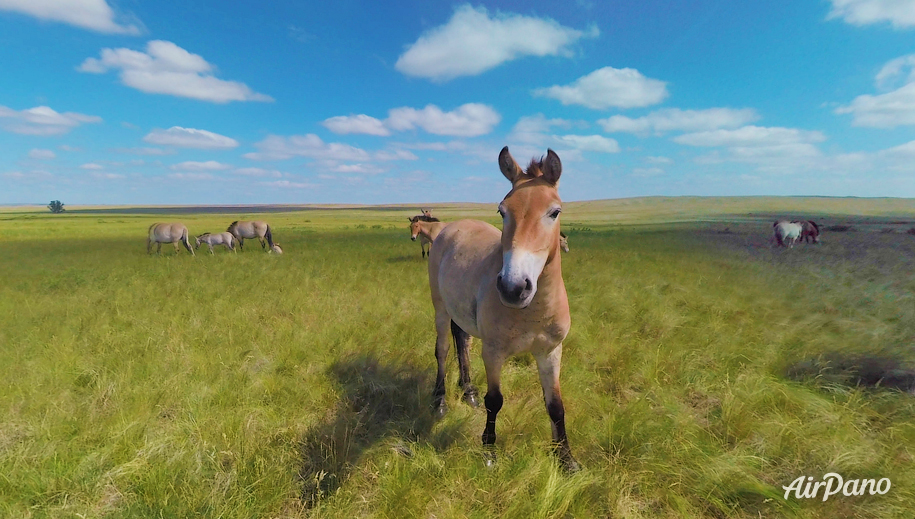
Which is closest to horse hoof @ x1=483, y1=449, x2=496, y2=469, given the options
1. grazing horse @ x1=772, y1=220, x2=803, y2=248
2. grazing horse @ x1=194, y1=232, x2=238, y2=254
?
grazing horse @ x1=194, y1=232, x2=238, y2=254

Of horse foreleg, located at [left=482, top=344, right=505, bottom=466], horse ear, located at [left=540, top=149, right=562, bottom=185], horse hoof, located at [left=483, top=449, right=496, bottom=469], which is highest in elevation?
horse ear, located at [left=540, top=149, right=562, bottom=185]

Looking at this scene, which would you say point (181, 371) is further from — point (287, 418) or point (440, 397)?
point (440, 397)

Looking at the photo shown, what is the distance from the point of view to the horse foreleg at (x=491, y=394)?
313cm

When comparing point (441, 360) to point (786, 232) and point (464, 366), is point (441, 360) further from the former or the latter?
point (786, 232)

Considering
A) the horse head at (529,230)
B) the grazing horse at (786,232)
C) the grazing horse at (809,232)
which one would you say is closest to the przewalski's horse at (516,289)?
the horse head at (529,230)

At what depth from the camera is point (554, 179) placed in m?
2.74

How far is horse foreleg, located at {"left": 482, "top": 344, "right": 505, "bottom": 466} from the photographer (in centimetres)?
313

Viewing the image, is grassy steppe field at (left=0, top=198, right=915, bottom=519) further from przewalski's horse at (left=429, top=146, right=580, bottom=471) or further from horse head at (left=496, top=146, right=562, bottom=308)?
horse head at (left=496, top=146, right=562, bottom=308)

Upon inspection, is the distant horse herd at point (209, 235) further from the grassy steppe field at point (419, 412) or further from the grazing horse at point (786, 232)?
the grazing horse at point (786, 232)

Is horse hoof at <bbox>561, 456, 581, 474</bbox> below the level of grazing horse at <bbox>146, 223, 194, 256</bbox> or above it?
below

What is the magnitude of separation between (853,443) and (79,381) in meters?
8.29

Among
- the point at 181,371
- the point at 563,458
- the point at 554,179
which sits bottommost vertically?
the point at 563,458

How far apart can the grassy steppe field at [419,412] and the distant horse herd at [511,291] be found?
1.18 feet

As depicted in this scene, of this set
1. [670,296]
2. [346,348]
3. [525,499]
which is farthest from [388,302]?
[670,296]
